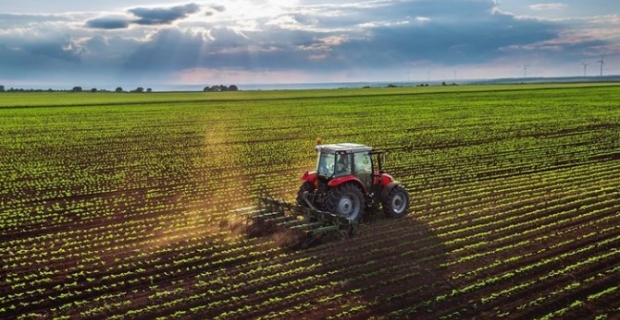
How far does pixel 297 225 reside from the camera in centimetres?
1348

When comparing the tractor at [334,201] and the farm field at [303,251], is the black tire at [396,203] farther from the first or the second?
the farm field at [303,251]

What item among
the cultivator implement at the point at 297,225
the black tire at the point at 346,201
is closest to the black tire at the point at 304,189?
the cultivator implement at the point at 297,225

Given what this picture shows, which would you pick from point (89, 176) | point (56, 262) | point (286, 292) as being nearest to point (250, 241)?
point (286, 292)

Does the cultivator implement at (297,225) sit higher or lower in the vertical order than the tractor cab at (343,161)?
lower

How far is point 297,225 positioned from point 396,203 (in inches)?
123

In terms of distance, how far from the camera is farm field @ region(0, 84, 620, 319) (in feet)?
33.6

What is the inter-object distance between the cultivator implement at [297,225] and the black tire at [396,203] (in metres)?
1.44

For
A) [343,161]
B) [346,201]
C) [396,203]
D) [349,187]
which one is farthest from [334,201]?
[396,203]

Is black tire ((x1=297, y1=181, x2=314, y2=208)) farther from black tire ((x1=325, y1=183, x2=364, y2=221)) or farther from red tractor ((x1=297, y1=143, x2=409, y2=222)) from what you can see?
black tire ((x1=325, y1=183, x2=364, y2=221))

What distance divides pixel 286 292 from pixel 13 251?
667 cm

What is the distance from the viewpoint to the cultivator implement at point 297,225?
13141 mm

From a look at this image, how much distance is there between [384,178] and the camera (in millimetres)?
15352

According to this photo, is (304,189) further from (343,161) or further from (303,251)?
(303,251)

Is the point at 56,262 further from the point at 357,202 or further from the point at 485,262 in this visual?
the point at 485,262
